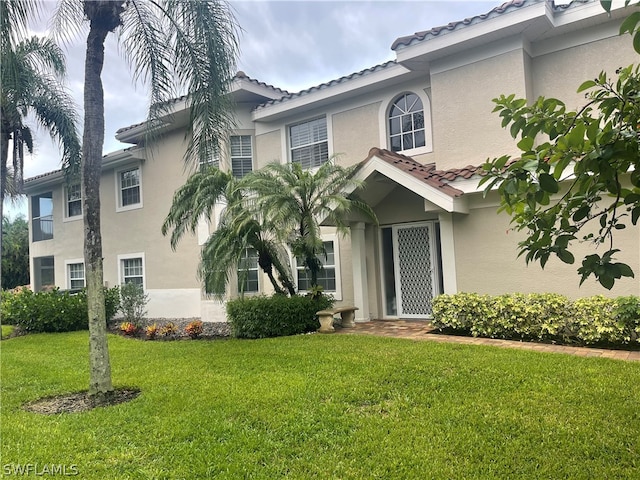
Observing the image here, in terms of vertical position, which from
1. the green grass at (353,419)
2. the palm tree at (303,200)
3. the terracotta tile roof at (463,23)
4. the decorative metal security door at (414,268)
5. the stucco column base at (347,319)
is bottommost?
the green grass at (353,419)

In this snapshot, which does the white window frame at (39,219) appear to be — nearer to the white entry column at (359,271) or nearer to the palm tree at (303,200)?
the palm tree at (303,200)

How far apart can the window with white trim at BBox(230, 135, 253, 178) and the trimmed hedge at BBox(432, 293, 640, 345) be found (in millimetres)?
8562

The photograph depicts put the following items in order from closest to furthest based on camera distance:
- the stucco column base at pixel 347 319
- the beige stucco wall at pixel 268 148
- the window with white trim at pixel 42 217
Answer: the stucco column base at pixel 347 319
the beige stucco wall at pixel 268 148
the window with white trim at pixel 42 217

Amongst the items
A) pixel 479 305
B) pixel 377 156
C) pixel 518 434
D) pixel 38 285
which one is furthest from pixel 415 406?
pixel 38 285

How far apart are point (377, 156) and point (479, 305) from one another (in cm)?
412

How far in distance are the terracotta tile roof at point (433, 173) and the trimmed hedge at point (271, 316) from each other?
4003mm

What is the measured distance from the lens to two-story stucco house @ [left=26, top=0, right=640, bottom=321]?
994 centimetres

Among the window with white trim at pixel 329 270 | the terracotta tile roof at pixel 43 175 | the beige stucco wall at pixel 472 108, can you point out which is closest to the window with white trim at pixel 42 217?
the terracotta tile roof at pixel 43 175

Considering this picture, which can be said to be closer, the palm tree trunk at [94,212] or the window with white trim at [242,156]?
the palm tree trunk at [94,212]

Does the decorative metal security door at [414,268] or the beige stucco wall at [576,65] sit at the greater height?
the beige stucco wall at [576,65]

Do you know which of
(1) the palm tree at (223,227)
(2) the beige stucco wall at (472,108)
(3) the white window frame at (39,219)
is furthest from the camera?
(3) the white window frame at (39,219)

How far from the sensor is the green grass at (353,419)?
4055mm

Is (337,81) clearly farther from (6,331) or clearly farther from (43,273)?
(43,273)

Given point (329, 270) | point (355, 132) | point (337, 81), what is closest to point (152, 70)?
point (337, 81)
